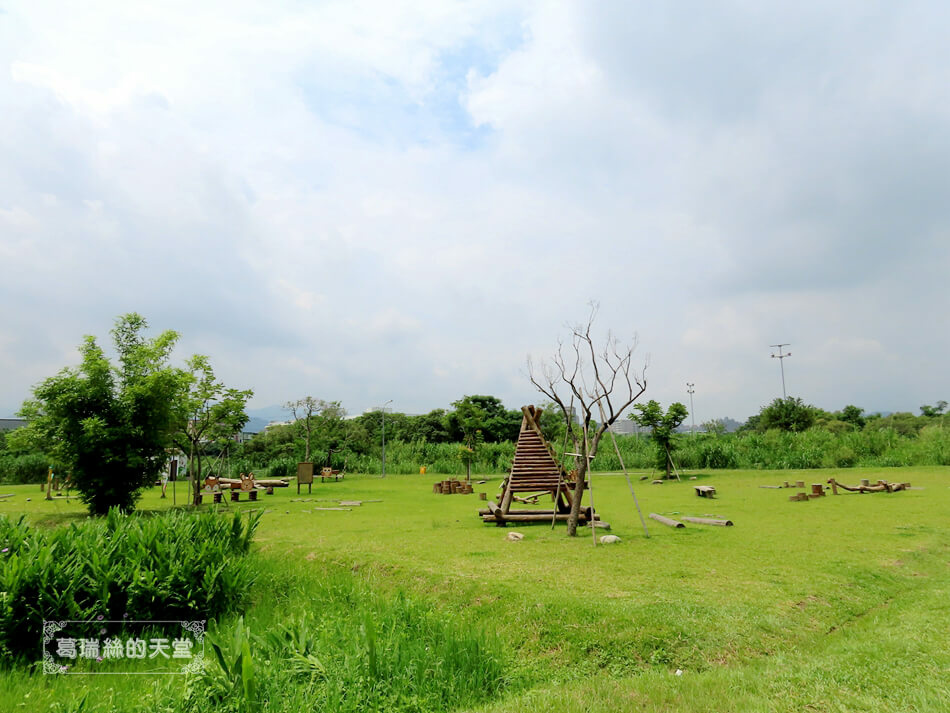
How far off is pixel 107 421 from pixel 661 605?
46.9ft

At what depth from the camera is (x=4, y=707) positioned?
4.33 metres

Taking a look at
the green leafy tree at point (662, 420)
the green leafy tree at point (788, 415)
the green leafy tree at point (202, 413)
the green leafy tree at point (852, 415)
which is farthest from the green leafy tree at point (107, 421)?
the green leafy tree at point (852, 415)

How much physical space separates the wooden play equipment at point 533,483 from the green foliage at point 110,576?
247 inches

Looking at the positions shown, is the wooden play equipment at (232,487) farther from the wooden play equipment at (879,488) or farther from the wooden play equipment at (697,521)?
the wooden play equipment at (879,488)

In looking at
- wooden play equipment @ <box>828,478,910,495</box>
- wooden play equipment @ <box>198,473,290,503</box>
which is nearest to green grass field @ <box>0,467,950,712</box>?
wooden play equipment @ <box>828,478,910,495</box>

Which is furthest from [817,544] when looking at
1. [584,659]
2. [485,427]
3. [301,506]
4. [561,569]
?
[485,427]

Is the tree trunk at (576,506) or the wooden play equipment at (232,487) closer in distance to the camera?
the tree trunk at (576,506)

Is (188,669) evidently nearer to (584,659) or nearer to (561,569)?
(584,659)

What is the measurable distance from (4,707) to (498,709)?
12.6 ft

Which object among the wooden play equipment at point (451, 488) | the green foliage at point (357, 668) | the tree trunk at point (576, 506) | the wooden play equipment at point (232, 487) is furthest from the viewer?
the wooden play equipment at point (451, 488)

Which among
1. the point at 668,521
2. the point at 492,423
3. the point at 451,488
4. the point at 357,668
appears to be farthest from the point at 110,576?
the point at 492,423

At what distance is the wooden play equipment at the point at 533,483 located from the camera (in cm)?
1205

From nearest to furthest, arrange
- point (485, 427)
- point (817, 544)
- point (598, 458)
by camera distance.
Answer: point (817, 544) → point (598, 458) → point (485, 427)

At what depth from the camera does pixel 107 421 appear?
47.2 ft
